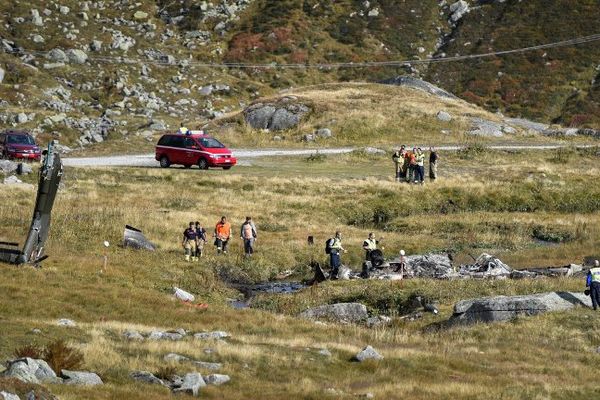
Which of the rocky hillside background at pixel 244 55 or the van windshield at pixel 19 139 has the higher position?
the rocky hillside background at pixel 244 55

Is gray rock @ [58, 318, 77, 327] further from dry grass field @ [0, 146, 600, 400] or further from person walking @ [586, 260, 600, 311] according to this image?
person walking @ [586, 260, 600, 311]

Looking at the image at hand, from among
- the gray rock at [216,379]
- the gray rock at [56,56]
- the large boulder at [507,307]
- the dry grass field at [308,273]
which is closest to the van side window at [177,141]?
the dry grass field at [308,273]

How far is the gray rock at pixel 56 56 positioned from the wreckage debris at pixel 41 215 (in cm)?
5770

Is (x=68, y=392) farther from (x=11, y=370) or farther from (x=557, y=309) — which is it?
(x=557, y=309)

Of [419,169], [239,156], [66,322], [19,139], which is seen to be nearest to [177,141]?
[239,156]

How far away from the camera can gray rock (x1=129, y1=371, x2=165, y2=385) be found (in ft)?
57.8

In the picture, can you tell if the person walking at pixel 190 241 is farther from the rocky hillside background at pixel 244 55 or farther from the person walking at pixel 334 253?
the rocky hillside background at pixel 244 55

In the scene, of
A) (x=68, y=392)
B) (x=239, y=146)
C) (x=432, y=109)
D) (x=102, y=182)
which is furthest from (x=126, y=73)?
(x=68, y=392)

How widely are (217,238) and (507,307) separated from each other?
13.6 metres

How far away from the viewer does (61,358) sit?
17.5 m

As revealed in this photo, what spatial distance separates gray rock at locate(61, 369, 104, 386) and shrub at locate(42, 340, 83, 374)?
0.39 m

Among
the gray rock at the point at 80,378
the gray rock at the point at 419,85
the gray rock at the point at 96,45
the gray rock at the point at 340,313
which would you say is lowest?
the gray rock at the point at 340,313

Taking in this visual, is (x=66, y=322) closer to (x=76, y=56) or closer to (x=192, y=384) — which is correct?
(x=192, y=384)

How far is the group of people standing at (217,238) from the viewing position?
36.9 meters
